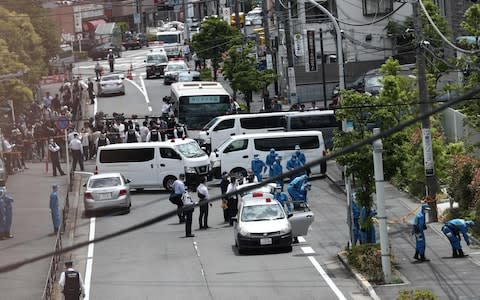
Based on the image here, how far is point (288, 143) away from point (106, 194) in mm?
8156

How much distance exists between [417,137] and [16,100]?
21.8m

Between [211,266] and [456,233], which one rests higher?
[456,233]

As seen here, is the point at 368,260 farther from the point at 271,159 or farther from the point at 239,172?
the point at 239,172

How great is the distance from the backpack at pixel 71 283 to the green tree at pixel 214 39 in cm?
4937

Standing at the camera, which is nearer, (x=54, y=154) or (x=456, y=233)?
(x=456, y=233)

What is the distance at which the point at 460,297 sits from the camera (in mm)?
21875

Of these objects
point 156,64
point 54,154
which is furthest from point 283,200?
point 156,64

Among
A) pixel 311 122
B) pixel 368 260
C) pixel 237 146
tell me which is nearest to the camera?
pixel 368 260

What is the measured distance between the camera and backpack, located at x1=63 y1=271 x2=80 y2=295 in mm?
22109

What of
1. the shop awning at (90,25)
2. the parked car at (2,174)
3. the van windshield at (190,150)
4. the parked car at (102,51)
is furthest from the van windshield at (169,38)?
the parked car at (2,174)

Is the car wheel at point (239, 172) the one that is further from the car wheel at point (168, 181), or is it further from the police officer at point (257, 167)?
the police officer at point (257, 167)

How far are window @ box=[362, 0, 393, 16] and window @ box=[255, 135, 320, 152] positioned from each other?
→ 85.9 ft

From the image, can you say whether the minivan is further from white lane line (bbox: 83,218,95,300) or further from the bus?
white lane line (bbox: 83,218,95,300)

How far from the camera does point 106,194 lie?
35.2m
